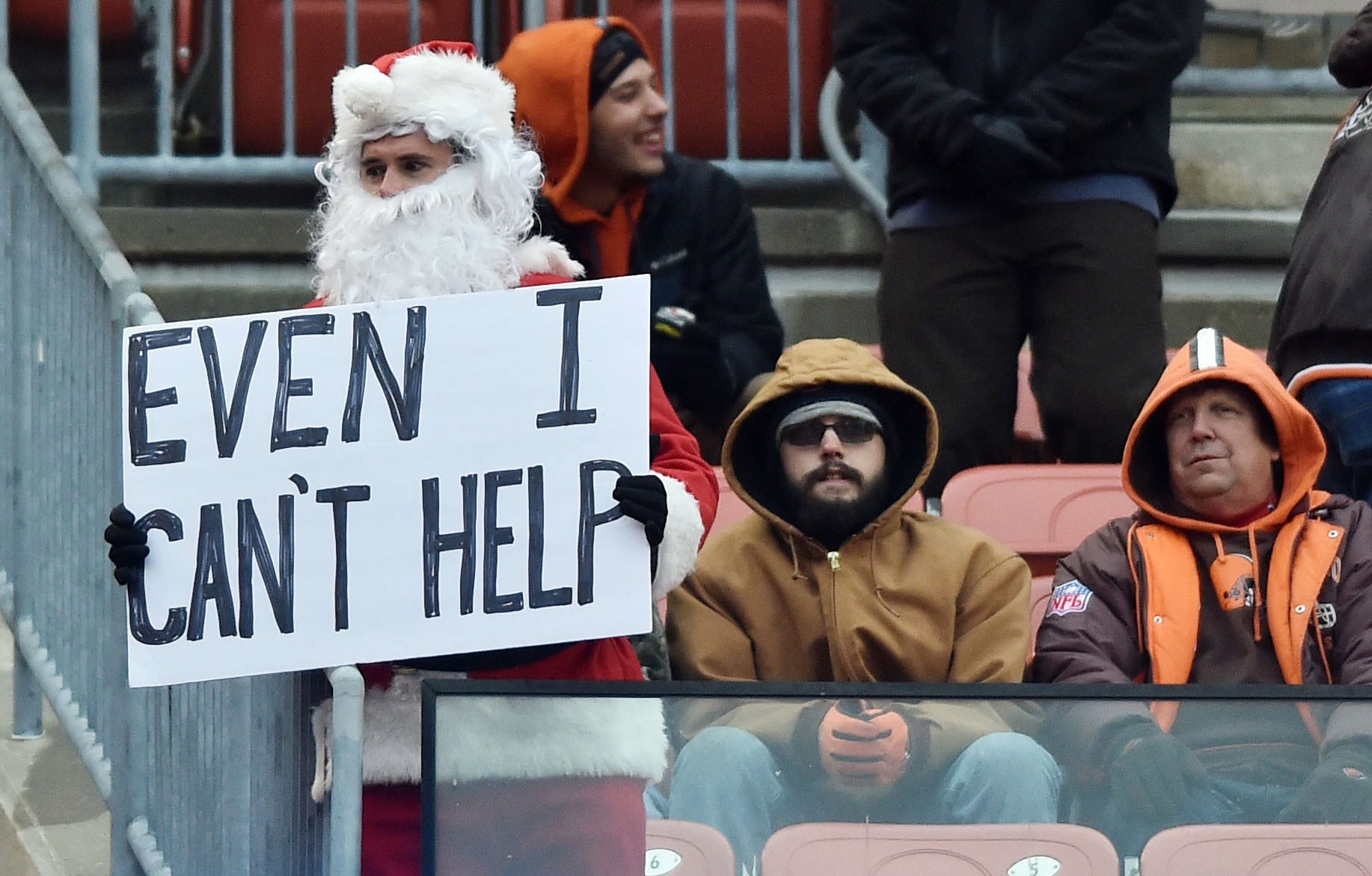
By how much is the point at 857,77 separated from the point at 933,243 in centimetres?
39

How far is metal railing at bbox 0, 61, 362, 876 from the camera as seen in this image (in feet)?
10.5

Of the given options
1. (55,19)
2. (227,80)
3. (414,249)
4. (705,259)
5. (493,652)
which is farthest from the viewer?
(55,19)

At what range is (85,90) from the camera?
6.25 m

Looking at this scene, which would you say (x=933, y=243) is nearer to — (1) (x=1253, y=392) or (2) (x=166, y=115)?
(1) (x=1253, y=392)

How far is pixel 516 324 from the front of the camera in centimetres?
317

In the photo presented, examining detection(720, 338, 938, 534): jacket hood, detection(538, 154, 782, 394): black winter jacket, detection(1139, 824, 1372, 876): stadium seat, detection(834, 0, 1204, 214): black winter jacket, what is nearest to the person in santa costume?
detection(1139, 824, 1372, 876): stadium seat

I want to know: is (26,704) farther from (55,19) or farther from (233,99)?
(55,19)

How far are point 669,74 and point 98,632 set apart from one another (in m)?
3.24

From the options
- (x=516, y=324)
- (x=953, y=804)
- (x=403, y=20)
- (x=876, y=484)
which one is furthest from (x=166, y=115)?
(x=953, y=804)

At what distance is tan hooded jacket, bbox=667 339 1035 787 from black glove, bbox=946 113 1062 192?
81 cm

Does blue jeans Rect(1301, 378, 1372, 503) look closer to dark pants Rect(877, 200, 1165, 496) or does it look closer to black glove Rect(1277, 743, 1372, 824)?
dark pants Rect(877, 200, 1165, 496)

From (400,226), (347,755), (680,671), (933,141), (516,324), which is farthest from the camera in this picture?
(933,141)

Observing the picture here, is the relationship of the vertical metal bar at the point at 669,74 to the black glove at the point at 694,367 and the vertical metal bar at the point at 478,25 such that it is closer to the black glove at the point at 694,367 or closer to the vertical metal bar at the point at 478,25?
the vertical metal bar at the point at 478,25

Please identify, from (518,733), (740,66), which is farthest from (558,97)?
(518,733)
